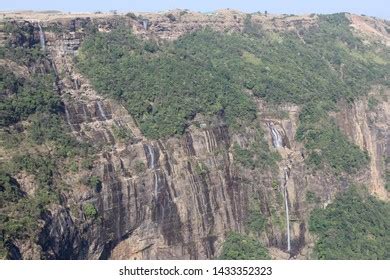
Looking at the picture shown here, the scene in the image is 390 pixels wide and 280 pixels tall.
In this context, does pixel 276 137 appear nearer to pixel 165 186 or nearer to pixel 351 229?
pixel 351 229

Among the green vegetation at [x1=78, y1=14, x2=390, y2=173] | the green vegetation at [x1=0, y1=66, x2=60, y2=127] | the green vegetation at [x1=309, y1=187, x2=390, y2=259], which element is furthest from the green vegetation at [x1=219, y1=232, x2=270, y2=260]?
the green vegetation at [x1=0, y1=66, x2=60, y2=127]

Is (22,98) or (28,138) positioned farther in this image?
(22,98)

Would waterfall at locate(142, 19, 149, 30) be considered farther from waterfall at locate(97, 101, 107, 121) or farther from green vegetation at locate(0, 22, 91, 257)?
waterfall at locate(97, 101, 107, 121)

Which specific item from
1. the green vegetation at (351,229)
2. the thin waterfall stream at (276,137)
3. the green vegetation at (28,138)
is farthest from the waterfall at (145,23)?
the green vegetation at (351,229)

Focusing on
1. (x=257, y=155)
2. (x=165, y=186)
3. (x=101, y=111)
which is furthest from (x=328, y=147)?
(x=101, y=111)

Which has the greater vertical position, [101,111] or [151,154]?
[101,111]

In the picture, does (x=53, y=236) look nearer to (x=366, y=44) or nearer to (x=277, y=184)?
(x=277, y=184)
